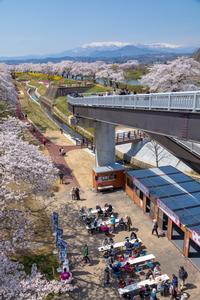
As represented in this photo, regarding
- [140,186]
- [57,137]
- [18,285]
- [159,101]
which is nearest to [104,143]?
[140,186]

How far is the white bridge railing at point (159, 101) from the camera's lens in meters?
13.5

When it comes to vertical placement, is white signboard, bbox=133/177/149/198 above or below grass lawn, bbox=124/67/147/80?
below

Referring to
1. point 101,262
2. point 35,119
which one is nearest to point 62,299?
point 101,262

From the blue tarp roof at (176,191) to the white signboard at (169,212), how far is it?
0.19 m

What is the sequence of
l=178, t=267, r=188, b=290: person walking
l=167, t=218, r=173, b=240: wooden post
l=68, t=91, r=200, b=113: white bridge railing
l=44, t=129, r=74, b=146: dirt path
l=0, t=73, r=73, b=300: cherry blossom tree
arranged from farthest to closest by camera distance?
l=44, t=129, r=74, b=146: dirt path, l=167, t=218, r=173, b=240: wooden post, l=178, t=267, r=188, b=290: person walking, l=68, t=91, r=200, b=113: white bridge railing, l=0, t=73, r=73, b=300: cherry blossom tree

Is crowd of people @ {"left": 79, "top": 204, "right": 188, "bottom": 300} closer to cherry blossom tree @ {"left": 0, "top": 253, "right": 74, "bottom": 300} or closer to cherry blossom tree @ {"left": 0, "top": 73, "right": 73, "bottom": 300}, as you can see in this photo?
cherry blossom tree @ {"left": 0, "top": 73, "right": 73, "bottom": 300}

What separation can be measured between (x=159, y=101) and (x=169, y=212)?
7734 mm

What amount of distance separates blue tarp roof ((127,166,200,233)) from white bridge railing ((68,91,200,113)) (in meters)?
6.84

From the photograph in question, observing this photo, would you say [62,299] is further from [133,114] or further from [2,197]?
[133,114]

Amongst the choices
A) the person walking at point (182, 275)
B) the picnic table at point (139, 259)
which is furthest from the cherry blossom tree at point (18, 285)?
the person walking at point (182, 275)

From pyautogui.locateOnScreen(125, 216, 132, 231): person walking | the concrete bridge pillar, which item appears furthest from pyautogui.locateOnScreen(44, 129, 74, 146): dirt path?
pyautogui.locateOnScreen(125, 216, 132, 231): person walking

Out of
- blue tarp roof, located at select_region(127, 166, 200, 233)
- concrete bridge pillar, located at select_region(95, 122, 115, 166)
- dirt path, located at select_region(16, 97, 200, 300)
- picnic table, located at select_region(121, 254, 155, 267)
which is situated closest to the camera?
dirt path, located at select_region(16, 97, 200, 300)

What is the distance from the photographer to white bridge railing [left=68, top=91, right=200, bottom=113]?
532 inches

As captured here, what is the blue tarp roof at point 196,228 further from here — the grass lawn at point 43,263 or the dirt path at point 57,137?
the dirt path at point 57,137
